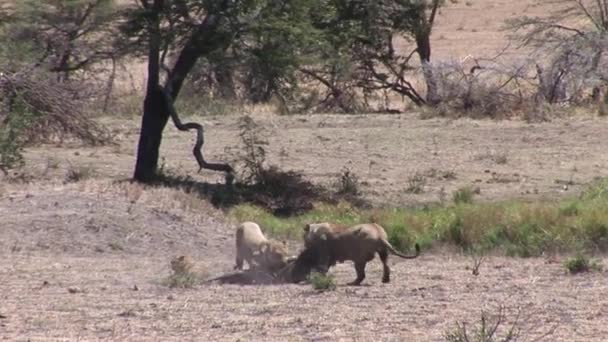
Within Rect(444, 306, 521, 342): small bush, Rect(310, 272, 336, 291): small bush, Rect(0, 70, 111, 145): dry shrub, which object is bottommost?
Rect(310, 272, 336, 291): small bush

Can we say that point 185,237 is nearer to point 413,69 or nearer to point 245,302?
point 245,302

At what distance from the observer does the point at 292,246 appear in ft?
60.0

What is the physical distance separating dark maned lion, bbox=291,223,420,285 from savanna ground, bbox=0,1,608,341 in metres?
0.37

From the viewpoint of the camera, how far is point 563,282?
1418cm

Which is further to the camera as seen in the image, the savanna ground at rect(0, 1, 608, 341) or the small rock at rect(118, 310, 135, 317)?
the small rock at rect(118, 310, 135, 317)

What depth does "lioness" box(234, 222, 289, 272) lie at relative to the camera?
14984mm

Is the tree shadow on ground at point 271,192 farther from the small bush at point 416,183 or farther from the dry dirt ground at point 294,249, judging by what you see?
the small bush at point 416,183

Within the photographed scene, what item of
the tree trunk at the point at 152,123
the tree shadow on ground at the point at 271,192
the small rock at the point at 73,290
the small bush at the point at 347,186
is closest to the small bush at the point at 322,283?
the small rock at the point at 73,290

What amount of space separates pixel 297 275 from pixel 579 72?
2182cm

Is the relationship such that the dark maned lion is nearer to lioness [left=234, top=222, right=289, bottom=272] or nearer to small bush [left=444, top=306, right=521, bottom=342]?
lioness [left=234, top=222, right=289, bottom=272]

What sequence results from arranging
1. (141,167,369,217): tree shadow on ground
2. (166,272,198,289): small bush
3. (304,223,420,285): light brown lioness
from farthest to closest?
1. (141,167,369,217): tree shadow on ground
2. (304,223,420,285): light brown lioness
3. (166,272,198,289): small bush

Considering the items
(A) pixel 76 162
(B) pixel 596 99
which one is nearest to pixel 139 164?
(A) pixel 76 162

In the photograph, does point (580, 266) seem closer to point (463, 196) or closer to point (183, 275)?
point (183, 275)

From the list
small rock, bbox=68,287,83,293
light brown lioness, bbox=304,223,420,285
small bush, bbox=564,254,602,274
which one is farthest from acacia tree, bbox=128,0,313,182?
small rock, bbox=68,287,83,293
